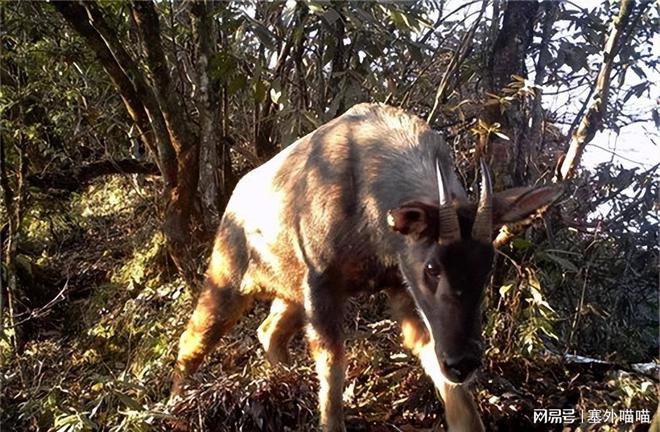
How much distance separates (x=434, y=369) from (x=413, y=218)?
1.05m

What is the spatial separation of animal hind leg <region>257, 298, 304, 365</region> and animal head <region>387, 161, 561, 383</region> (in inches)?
66.8

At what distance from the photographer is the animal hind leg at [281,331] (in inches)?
201

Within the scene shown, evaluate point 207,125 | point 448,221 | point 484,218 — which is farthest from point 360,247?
point 207,125

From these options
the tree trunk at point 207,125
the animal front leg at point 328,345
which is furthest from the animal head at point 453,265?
the tree trunk at point 207,125

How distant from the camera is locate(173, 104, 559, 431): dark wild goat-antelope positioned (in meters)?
3.44

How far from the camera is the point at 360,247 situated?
4.01 metres

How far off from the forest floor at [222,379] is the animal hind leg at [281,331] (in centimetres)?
15

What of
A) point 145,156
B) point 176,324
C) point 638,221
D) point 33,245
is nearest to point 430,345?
point 638,221

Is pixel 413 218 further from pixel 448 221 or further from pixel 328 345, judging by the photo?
pixel 328 345

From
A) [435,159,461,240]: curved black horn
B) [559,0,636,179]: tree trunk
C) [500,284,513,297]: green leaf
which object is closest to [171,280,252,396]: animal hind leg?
[500,284,513,297]: green leaf

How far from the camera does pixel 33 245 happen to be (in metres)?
9.00

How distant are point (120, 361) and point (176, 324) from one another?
35.0 inches

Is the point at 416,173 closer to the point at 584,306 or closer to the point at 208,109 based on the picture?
the point at 584,306

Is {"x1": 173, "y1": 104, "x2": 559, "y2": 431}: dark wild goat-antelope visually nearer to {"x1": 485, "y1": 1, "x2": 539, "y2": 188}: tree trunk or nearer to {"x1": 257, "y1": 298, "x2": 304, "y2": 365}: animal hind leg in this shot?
{"x1": 257, "y1": 298, "x2": 304, "y2": 365}: animal hind leg
